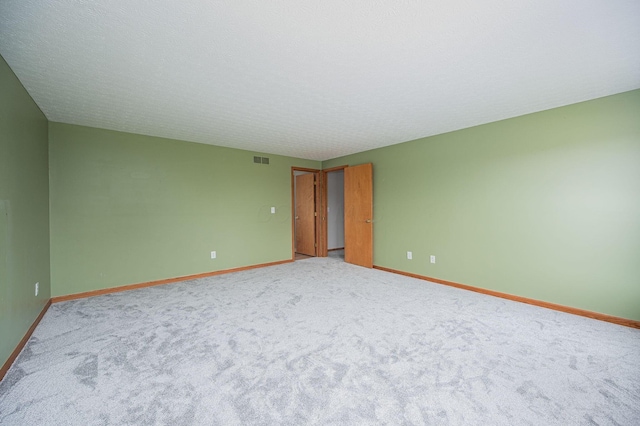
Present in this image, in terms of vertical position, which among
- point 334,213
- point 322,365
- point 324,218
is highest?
point 334,213

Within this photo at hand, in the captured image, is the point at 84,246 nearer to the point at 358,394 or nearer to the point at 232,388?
the point at 232,388

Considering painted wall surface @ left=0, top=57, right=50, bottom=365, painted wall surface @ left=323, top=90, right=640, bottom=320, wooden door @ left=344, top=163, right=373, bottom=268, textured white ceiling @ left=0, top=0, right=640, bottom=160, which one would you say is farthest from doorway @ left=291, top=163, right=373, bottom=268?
painted wall surface @ left=0, top=57, right=50, bottom=365

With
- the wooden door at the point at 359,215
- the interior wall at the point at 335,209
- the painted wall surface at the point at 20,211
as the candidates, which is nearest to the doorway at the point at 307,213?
the interior wall at the point at 335,209

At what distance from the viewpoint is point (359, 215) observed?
545 cm

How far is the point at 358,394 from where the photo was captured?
1737 millimetres

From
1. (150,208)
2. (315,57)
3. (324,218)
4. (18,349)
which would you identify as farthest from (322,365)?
(324,218)

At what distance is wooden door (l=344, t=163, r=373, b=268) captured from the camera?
523cm

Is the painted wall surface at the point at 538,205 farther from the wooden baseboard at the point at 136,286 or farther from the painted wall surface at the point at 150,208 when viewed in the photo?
the wooden baseboard at the point at 136,286

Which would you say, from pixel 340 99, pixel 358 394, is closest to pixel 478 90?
pixel 340 99

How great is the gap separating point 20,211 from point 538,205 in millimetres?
5259

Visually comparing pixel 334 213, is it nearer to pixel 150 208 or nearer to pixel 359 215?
pixel 359 215

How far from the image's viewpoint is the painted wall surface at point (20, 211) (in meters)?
2.05

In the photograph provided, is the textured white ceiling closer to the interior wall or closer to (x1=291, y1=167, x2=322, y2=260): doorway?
(x1=291, y1=167, x2=322, y2=260): doorway

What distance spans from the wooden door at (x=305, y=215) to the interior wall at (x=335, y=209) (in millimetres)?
763
